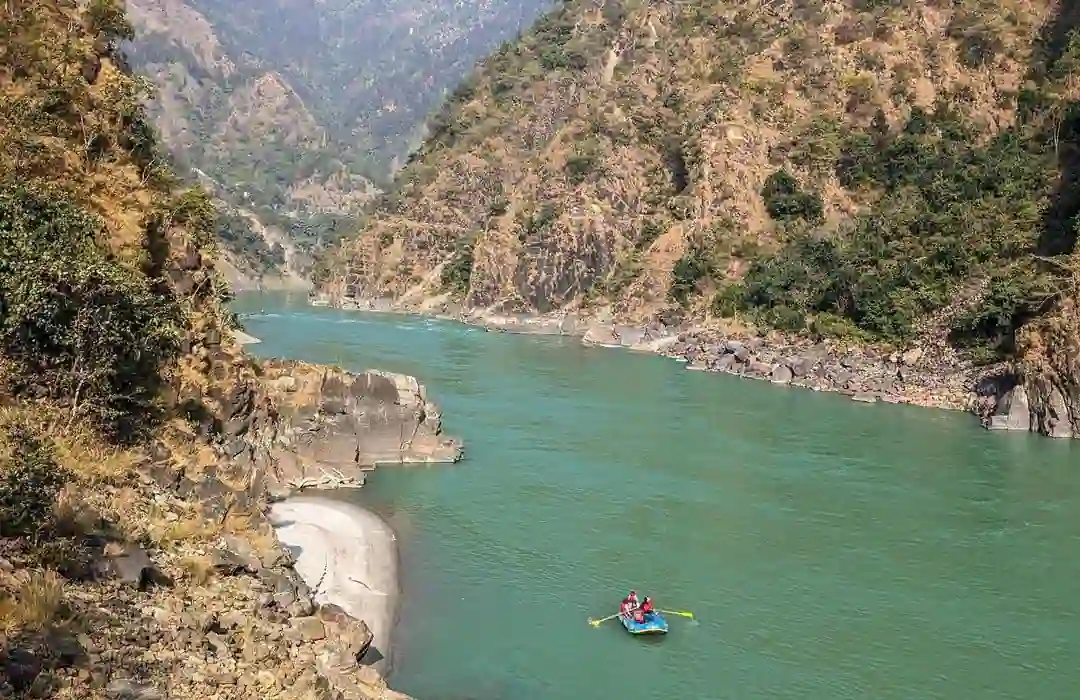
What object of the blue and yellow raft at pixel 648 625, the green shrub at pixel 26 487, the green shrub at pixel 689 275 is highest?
the green shrub at pixel 689 275

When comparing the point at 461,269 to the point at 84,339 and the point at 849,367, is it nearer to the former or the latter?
the point at 849,367

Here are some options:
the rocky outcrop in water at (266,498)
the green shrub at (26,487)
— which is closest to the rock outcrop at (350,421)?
the rocky outcrop in water at (266,498)

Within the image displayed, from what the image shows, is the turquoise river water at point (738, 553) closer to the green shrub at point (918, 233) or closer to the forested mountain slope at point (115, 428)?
the forested mountain slope at point (115, 428)

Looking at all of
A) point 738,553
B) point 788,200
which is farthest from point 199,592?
point 788,200

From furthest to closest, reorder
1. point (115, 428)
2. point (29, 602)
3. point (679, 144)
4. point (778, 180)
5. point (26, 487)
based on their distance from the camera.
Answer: point (679, 144), point (778, 180), point (115, 428), point (26, 487), point (29, 602)

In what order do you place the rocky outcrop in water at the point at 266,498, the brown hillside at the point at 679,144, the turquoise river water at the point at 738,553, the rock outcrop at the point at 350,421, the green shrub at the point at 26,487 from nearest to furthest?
1. the green shrub at the point at 26,487
2. the rocky outcrop in water at the point at 266,498
3. the turquoise river water at the point at 738,553
4. the rock outcrop at the point at 350,421
5. the brown hillside at the point at 679,144

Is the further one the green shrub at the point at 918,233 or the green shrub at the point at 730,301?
the green shrub at the point at 730,301

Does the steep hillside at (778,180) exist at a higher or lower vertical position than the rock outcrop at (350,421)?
higher
